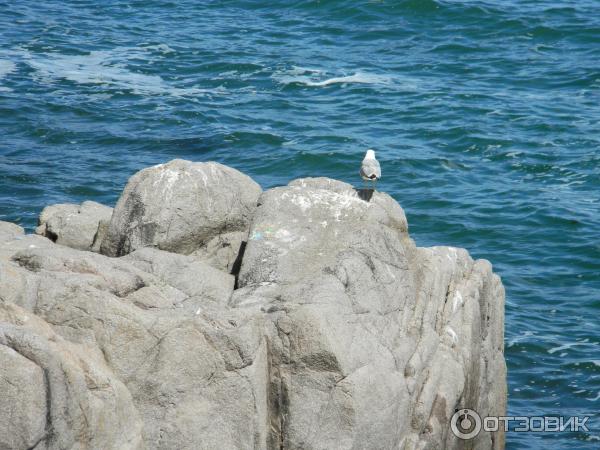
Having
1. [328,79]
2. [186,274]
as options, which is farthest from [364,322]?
[328,79]

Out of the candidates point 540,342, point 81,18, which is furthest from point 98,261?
point 81,18

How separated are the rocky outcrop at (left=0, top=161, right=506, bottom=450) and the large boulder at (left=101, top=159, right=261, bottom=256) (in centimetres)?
2

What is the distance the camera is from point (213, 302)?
43.3 feet

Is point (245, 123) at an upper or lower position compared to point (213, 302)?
lower

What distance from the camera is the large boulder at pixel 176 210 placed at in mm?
15297

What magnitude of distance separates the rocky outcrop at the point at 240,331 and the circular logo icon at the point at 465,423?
156 mm

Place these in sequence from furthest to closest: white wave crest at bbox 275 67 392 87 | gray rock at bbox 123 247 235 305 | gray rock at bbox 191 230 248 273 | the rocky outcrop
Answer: white wave crest at bbox 275 67 392 87, gray rock at bbox 191 230 248 273, gray rock at bbox 123 247 235 305, the rocky outcrop

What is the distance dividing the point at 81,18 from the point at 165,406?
36.5 meters

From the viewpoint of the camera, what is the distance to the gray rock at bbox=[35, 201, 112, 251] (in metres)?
16.4

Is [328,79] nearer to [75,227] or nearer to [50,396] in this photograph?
[75,227]

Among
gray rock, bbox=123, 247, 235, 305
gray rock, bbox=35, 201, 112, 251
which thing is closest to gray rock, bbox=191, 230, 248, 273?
gray rock, bbox=123, 247, 235, 305

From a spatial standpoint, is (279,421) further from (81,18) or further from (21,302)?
(81,18)

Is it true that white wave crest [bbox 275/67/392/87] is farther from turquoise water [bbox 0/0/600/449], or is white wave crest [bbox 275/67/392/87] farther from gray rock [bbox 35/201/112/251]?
gray rock [bbox 35/201/112/251]

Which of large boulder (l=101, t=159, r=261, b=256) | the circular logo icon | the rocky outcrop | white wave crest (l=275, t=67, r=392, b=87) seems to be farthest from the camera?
white wave crest (l=275, t=67, r=392, b=87)
